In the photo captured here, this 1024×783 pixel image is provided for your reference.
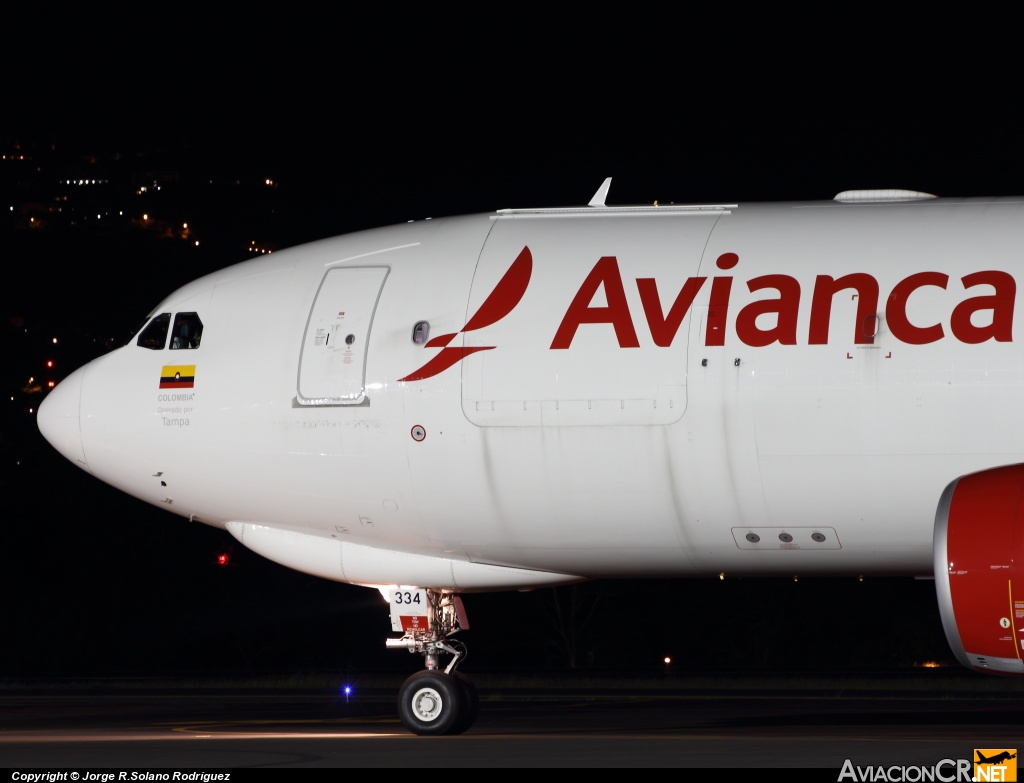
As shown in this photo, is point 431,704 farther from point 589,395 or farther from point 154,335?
point 154,335

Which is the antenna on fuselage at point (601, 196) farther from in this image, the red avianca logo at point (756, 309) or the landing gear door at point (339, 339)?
the landing gear door at point (339, 339)

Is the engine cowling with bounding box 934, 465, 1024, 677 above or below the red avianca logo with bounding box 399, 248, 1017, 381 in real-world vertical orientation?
below

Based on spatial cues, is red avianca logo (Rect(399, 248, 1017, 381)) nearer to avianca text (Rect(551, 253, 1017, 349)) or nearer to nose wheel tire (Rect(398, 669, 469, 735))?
avianca text (Rect(551, 253, 1017, 349))

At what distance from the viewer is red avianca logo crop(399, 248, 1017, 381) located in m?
12.6

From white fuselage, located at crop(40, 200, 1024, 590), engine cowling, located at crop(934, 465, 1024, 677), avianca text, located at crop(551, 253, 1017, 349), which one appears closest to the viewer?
engine cowling, located at crop(934, 465, 1024, 677)

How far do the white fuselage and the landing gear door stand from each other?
0.09ft

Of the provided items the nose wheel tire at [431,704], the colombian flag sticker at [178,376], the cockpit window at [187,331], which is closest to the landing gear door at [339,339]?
the colombian flag sticker at [178,376]

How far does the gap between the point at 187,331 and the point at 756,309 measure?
18.1 ft

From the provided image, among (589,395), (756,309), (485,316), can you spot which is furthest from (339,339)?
(756,309)

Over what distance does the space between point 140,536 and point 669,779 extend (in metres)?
48.3

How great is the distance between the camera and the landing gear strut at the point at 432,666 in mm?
14742

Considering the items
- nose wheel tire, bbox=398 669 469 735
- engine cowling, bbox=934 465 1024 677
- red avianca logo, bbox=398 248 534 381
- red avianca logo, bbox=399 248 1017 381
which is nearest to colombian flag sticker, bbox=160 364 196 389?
red avianca logo, bbox=398 248 534 381

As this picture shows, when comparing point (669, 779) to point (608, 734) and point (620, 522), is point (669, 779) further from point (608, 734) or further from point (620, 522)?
point (608, 734)

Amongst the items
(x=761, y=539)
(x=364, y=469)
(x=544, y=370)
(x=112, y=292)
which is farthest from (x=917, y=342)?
(x=112, y=292)
